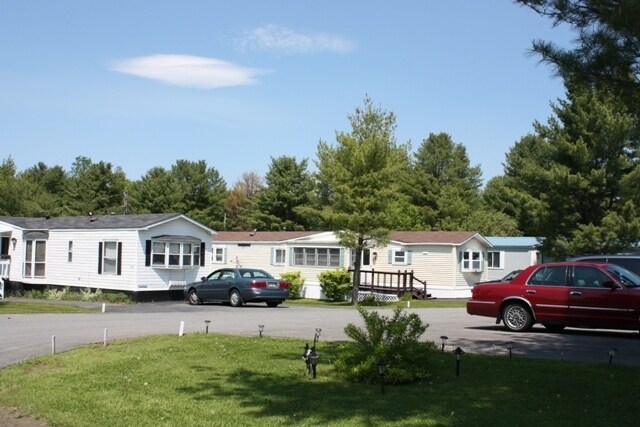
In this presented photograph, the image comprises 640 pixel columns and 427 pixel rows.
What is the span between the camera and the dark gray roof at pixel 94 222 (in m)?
31.7

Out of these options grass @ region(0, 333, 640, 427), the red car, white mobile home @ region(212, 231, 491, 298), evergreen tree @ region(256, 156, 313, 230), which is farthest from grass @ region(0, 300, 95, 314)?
evergreen tree @ region(256, 156, 313, 230)

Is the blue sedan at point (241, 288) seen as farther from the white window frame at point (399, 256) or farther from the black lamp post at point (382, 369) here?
the black lamp post at point (382, 369)

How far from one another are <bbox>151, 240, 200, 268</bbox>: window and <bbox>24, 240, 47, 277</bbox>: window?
629 cm

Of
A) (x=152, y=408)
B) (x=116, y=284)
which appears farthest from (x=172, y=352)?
(x=116, y=284)

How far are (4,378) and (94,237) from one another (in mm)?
22722

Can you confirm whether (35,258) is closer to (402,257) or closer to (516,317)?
(402,257)

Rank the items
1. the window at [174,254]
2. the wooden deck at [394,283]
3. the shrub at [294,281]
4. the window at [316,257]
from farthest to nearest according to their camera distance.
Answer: the window at [316,257] < the shrub at [294,281] < the wooden deck at [394,283] < the window at [174,254]

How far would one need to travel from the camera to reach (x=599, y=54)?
8.88 meters

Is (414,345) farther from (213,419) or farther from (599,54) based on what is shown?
(599,54)

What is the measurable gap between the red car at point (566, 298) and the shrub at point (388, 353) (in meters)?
6.43

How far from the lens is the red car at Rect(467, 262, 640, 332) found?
14.6 m

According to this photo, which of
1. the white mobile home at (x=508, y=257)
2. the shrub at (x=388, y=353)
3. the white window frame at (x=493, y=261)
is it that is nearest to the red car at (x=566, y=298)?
the shrub at (x=388, y=353)

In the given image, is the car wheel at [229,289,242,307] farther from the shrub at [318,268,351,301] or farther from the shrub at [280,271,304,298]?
the shrub at [280,271,304,298]

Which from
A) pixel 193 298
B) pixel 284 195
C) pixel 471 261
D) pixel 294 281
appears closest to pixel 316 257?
pixel 294 281
